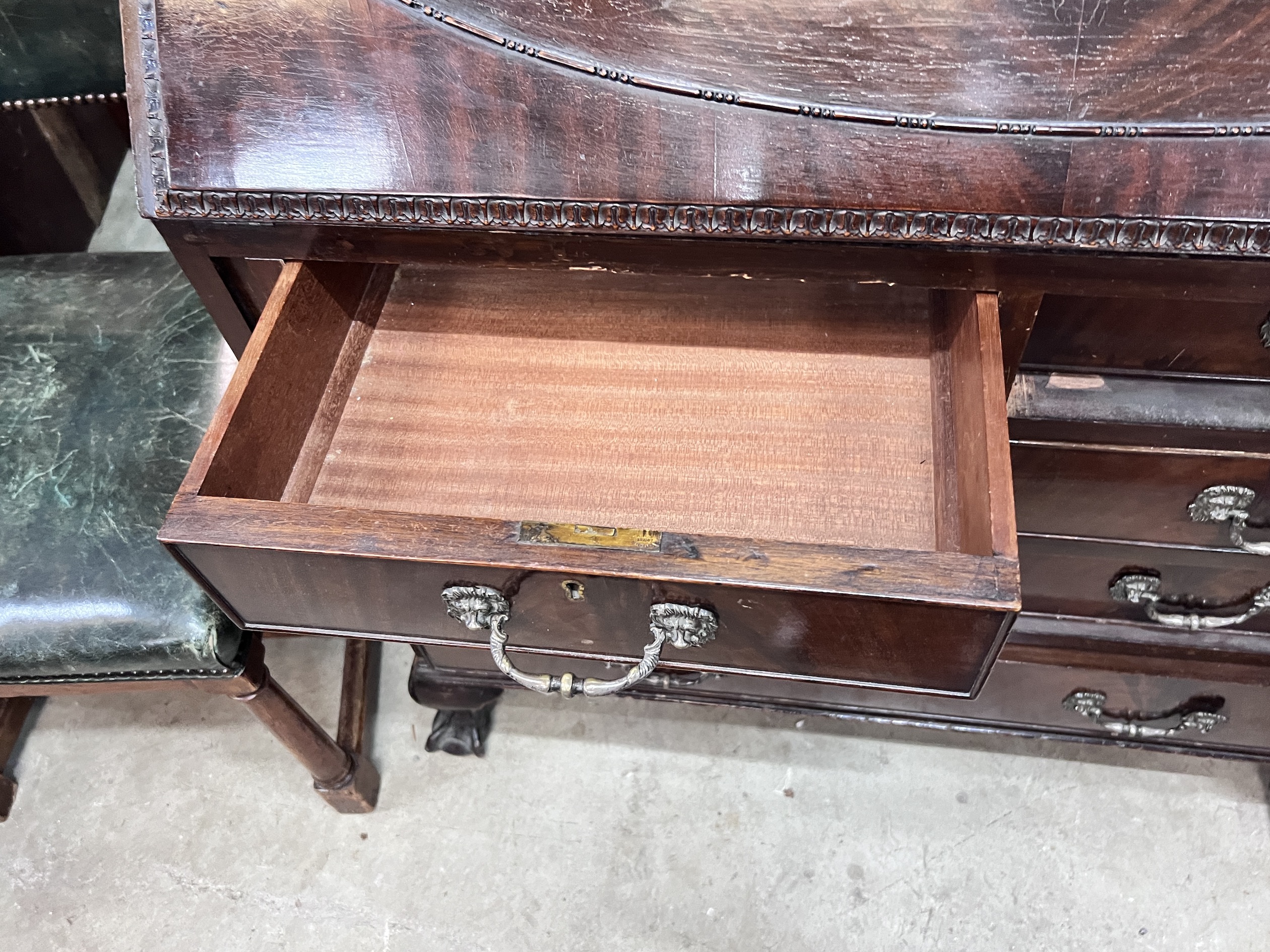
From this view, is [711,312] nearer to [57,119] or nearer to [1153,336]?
[1153,336]

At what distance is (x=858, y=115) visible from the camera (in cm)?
56

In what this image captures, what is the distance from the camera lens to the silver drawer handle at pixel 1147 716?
903 millimetres

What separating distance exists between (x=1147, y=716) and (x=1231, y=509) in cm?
32

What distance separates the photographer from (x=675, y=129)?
22.5 inches

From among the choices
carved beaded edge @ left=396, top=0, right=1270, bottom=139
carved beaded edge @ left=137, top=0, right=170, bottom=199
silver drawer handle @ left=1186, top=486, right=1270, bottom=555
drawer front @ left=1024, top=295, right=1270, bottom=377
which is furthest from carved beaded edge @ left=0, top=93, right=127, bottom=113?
silver drawer handle @ left=1186, top=486, right=1270, bottom=555

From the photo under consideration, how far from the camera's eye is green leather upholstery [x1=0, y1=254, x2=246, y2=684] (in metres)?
0.78

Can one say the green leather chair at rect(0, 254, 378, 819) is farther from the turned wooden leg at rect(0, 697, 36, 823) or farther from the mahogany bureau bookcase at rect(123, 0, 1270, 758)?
the turned wooden leg at rect(0, 697, 36, 823)

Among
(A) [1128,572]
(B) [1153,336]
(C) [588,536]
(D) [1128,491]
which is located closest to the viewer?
(C) [588,536]

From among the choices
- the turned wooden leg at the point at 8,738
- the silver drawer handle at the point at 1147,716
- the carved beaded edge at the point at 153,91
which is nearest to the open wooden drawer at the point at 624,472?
the carved beaded edge at the point at 153,91

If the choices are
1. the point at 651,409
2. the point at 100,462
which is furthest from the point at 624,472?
the point at 100,462

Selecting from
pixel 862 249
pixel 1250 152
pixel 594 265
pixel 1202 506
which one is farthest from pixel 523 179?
pixel 1202 506

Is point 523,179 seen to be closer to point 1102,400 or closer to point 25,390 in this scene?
point 1102,400

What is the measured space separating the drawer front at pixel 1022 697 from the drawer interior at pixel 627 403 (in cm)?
26

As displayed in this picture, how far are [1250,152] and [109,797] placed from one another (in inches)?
53.4
